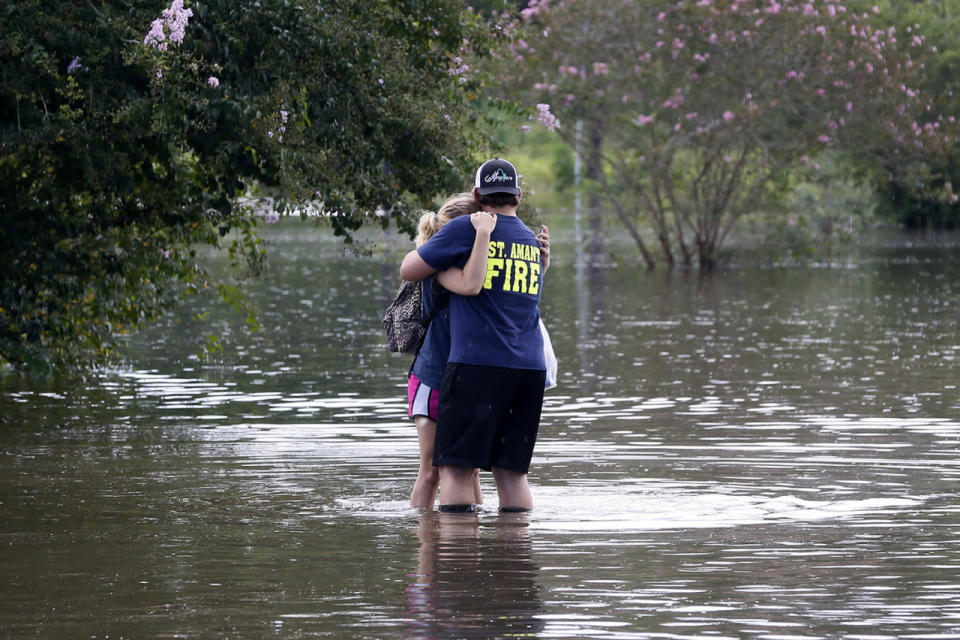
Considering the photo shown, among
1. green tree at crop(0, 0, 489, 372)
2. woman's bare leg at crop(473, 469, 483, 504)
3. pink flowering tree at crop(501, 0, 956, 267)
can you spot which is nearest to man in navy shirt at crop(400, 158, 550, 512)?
woman's bare leg at crop(473, 469, 483, 504)

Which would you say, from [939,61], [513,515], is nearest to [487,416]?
[513,515]

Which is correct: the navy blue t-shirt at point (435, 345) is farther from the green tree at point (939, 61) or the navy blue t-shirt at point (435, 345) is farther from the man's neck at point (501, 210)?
the green tree at point (939, 61)

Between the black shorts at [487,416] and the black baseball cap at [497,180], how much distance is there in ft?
2.35

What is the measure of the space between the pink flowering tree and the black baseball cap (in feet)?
69.1

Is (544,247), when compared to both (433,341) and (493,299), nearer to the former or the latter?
(493,299)

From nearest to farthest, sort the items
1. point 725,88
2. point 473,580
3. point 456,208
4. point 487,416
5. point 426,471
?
point 473,580 < point 487,416 < point 456,208 < point 426,471 < point 725,88

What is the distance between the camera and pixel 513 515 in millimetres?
7406

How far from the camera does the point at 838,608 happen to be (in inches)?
214

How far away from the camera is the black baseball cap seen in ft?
23.2

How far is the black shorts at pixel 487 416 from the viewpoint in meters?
7.03

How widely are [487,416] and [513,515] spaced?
555mm

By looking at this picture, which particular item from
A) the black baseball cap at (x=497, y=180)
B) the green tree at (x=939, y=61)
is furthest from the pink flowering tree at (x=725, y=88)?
the black baseball cap at (x=497, y=180)

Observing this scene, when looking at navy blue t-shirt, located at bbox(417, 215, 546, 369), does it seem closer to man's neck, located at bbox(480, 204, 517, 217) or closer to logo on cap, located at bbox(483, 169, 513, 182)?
man's neck, located at bbox(480, 204, 517, 217)

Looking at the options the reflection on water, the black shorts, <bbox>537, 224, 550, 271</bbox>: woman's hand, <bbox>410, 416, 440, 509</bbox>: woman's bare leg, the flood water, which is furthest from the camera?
<bbox>410, 416, 440, 509</bbox>: woman's bare leg
